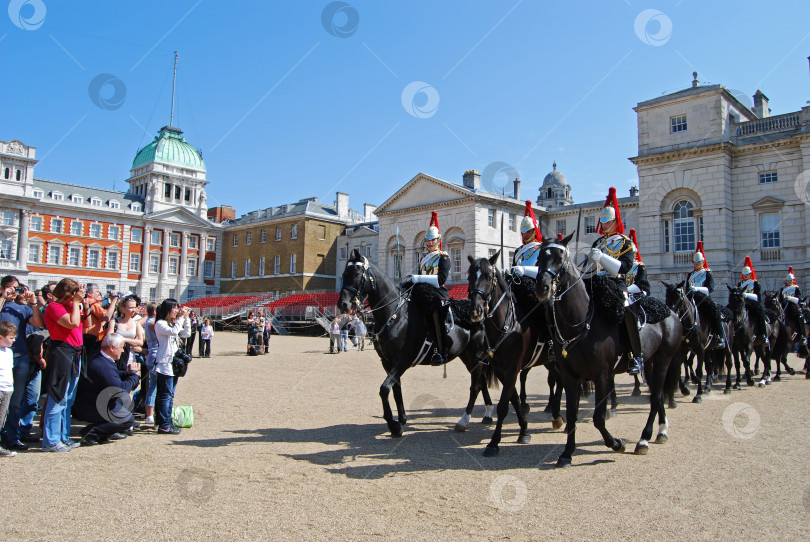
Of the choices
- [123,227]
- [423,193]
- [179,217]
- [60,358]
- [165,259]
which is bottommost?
[60,358]

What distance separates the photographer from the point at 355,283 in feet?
27.3

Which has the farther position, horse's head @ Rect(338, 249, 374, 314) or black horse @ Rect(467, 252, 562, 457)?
horse's head @ Rect(338, 249, 374, 314)

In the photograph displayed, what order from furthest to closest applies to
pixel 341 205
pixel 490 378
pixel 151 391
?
pixel 341 205, pixel 490 378, pixel 151 391

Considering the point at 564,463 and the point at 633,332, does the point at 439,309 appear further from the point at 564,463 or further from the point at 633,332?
the point at 564,463

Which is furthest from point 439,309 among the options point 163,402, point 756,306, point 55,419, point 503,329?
point 756,306

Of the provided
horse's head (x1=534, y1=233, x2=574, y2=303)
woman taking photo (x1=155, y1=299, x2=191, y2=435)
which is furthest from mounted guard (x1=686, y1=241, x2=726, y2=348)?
woman taking photo (x1=155, y1=299, x2=191, y2=435)

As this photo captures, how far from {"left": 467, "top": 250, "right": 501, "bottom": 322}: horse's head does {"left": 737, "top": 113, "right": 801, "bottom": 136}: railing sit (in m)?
32.2

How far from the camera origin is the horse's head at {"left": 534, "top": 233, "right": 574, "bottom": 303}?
634 cm

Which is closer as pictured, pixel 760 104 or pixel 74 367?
pixel 74 367

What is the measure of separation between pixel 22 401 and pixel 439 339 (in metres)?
5.78

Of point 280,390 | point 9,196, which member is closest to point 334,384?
point 280,390

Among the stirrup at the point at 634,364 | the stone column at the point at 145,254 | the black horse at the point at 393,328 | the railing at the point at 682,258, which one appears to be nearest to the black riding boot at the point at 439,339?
the black horse at the point at 393,328

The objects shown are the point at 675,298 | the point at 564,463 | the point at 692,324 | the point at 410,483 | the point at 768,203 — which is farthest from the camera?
the point at 768,203

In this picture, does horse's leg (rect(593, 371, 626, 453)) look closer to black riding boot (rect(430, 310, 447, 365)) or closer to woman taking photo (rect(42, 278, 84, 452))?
black riding boot (rect(430, 310, 447, 365))
